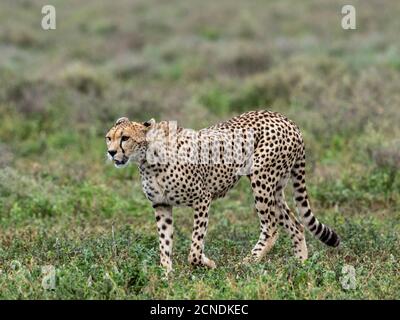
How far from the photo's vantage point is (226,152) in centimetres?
664

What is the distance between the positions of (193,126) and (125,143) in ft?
18.7

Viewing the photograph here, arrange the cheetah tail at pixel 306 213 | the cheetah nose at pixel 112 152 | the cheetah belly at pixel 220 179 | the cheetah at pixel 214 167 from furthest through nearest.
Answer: the cheetah tail at pixel 306 213 < the cheetah belly at pixel 220 179 < the cheetah at pixel 214 167 < the cheetah nose at pixel 112 152

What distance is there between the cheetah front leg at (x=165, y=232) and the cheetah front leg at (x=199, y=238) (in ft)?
0.56

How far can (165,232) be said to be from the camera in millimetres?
6391

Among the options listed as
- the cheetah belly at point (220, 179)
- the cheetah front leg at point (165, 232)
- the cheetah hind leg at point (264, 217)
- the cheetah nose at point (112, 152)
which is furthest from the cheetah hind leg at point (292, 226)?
the cheetah nose at point (112, 152)

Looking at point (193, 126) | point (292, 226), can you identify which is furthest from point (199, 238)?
point (193, 126)

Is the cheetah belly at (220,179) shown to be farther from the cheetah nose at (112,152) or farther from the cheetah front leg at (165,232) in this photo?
the cheetah nose at (112,152)

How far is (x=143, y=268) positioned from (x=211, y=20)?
19179 millimetres

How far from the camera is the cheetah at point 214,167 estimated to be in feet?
20.6

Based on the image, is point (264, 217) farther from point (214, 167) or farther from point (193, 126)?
point (193, 126)

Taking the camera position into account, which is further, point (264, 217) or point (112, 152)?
point (264, 217)

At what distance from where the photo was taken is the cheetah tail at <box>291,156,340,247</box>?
22.3 feet

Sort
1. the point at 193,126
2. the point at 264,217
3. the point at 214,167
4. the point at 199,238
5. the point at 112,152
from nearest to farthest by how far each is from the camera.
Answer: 1. the point at 112,152
2. the point at 199,238
3. the point at 214,167
4. the point at 264,217
5. the point at 193,126

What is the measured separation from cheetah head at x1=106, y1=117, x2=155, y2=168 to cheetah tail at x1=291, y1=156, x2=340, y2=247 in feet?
4.60
